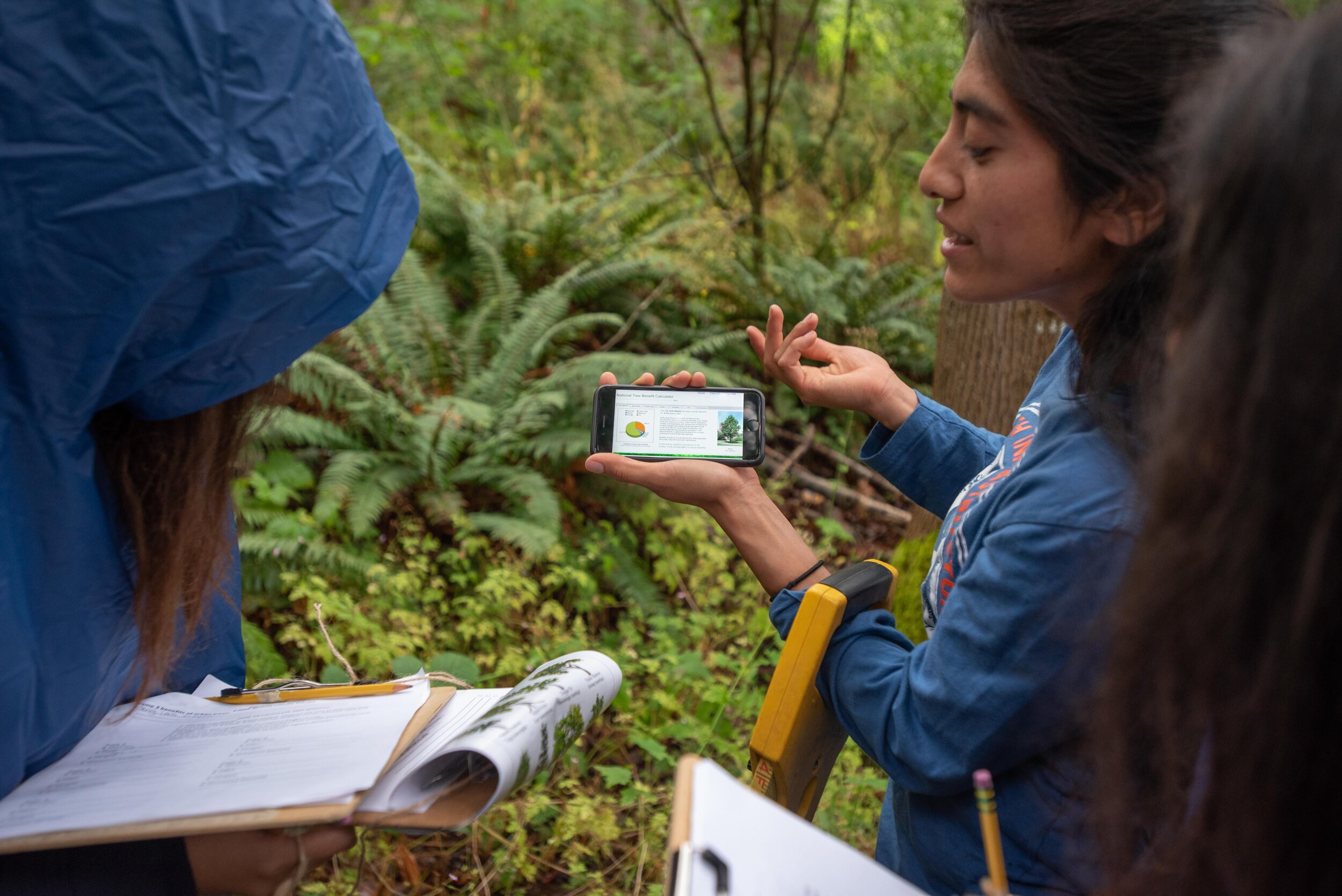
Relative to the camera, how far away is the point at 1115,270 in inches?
44.0

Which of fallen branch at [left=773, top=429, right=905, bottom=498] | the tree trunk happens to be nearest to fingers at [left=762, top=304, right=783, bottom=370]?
the tree trunk

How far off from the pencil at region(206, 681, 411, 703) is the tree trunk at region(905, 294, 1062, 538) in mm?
2121

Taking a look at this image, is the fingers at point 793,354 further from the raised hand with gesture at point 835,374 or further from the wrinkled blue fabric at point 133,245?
the wrinkled blue fabric at point 133,245

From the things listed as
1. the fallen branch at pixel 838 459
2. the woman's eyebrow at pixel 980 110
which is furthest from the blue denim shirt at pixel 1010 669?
the fallen branch at pixel 838 459

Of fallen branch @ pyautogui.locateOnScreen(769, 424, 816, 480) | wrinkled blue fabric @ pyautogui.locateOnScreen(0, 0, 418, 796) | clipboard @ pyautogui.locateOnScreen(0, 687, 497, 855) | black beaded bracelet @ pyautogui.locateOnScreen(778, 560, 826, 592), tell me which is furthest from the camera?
fallen branch @ pyautogui.locateOnScreen(769, 424, 816, 480)

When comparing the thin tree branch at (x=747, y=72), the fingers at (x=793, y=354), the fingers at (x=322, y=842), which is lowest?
the fingers at (x=322, y=842)

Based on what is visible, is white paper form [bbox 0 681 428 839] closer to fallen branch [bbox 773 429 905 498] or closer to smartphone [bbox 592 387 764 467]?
smartphone [bbox 592 387 764 467]

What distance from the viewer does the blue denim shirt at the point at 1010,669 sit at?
0.94 metres

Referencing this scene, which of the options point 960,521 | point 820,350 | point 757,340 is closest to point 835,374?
point 820,350

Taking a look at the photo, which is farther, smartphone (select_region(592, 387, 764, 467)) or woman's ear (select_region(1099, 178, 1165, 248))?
smartphone (select_region(592, 387, 764, 467))

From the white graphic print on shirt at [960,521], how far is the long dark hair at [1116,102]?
173mm

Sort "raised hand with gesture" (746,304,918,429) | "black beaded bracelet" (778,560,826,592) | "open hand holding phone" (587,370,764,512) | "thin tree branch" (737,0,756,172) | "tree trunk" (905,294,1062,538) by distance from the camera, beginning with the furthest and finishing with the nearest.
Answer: "thin tree branch" (737,0,756,172)
"tree trunk" (905,294,1062,538)
"open hand holding phone" (587,370,764,512)
"raised hand with gesture" (746,304,918,429)
"black beaded bracelet" (778,560,826,592)

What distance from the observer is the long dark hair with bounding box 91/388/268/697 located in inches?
39.4

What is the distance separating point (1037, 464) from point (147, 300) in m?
1.03
